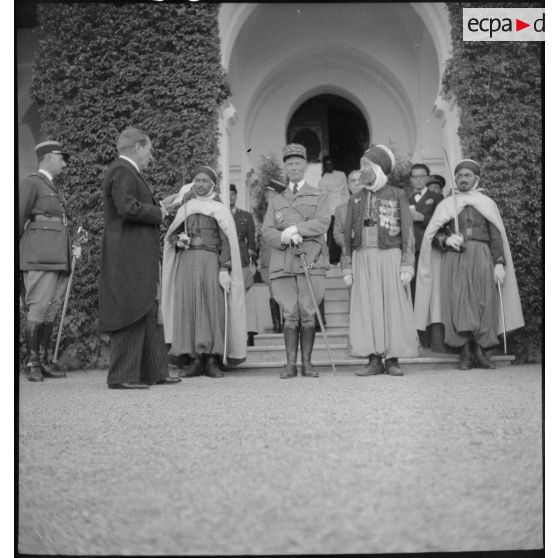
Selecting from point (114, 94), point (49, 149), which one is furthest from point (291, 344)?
point (49, 149)

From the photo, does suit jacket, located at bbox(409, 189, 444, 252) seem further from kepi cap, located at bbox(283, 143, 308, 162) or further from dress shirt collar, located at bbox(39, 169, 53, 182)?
dress shirt collar, located at bbox(39, 169, 53, 182)

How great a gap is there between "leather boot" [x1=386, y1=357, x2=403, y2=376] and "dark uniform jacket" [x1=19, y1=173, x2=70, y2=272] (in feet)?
6.43

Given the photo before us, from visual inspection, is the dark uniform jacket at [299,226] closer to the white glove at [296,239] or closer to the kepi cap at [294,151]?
the white glove at [296,239]

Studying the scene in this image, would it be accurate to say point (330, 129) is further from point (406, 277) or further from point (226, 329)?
point (226, 329)

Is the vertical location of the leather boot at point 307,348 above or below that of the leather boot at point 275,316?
below

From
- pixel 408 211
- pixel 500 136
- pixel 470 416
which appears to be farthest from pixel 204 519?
pixel 408 211

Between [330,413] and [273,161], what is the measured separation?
2.20 m

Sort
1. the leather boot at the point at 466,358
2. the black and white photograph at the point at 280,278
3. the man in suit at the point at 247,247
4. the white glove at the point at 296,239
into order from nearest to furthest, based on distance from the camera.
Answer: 1. the black and white photograph at the point at 280,278
2. the leather boot at the point at 466,358
3. the white glove at the point at 296,239
4. the man in suit at the point at 247,247

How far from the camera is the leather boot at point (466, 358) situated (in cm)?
434

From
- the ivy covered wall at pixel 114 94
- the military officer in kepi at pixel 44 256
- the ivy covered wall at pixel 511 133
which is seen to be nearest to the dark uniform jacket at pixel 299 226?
the ivy covered wall at pixel 114 94

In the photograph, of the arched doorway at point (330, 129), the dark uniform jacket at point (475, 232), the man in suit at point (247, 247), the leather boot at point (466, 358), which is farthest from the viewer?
the man in suit at point (247, 247)

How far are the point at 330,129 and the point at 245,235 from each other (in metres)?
1.65

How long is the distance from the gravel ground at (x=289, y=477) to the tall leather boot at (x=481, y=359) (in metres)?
0.94

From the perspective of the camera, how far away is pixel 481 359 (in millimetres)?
4250
